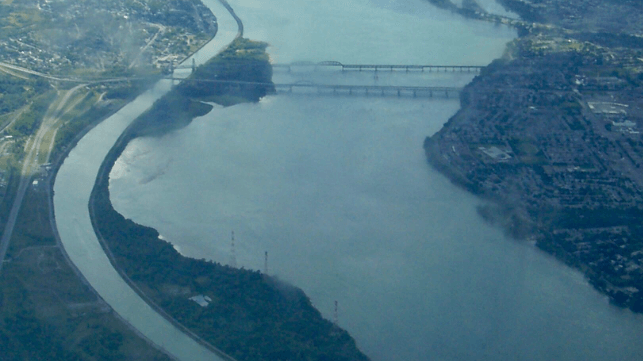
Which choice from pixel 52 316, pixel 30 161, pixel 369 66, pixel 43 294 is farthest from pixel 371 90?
pixel 52 316

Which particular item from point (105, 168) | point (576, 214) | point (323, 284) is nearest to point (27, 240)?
point (105, 168)

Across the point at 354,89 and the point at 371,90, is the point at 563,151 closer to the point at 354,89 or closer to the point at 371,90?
the point at 371,90

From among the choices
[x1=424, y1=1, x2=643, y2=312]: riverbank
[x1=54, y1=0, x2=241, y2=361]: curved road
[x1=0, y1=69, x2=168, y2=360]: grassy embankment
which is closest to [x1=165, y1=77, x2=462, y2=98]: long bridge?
[x1=424, y1=1, x2=643, y2=312]: riverbank

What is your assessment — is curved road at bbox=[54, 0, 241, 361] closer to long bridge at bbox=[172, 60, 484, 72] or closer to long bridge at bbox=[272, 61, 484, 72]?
long bridge at bbox=[172, 60, 484, 72]

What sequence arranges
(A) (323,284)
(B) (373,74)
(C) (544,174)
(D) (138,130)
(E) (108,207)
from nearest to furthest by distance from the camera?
(A) (323,284)
(E) (108,207)
(C) (544,174)
(D) (138,130)
(B) (373,74)

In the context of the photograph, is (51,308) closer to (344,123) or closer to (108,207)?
(108,207)
